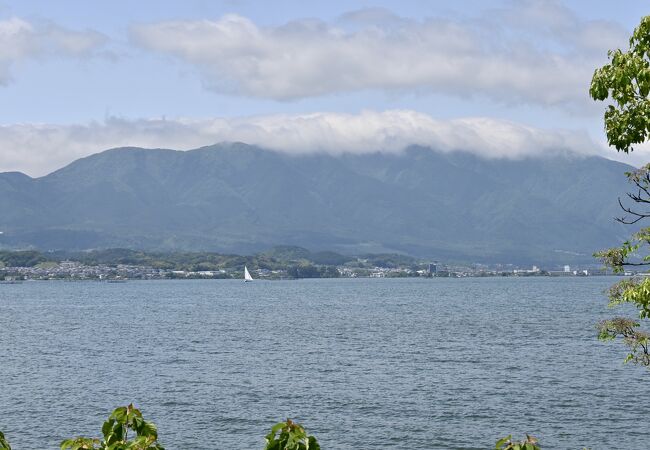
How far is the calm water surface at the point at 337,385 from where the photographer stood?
60531 mm

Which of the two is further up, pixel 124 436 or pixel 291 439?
pixel 291 439

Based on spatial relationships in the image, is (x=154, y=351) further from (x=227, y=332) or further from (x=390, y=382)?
(x=390, y=382)

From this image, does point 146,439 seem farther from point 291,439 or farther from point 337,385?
point 337,385

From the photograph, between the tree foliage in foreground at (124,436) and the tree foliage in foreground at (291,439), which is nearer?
the tree foliage in foreground at (291,439)

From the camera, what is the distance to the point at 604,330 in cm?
3125

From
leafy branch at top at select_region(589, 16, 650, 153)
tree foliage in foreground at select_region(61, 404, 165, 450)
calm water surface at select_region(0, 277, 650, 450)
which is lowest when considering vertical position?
calm water surface at select_region(0, 277, 650, 450)

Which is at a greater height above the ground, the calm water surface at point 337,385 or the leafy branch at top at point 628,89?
the leafy branch at top at point 628,89

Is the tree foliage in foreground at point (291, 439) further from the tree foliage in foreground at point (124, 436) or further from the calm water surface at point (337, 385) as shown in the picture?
the calm water surface at point (337, 385)

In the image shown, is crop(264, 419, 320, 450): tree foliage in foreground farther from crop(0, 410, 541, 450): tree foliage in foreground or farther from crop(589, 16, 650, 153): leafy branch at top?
crop(589, 16, 650, 153): leafy branch at top

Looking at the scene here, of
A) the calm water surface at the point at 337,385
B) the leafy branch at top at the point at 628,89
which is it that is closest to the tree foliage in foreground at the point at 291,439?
the leafy branch at top at the point at 628,89

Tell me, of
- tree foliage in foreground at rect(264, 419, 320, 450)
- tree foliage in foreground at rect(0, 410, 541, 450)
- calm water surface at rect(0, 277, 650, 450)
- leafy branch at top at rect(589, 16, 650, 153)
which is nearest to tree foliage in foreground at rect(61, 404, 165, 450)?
tree foliage in foreground at rect(0, 410, 541, 450)

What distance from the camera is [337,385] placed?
8062cm

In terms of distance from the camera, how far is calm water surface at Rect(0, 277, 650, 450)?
60531 millimetres

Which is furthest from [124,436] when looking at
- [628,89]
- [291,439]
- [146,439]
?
[628,89]
